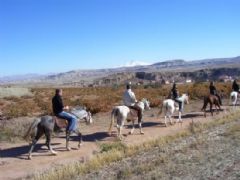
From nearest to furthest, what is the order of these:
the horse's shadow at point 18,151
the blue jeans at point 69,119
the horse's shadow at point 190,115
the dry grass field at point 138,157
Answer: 1. the dry grass field at point 138,157
2. the horse's shadow at point 18,151
3. the blue jeans at point 69,119
4. the horse's shadow at point 190,115

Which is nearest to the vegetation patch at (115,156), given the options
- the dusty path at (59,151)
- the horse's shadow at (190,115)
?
the dusty path at (59,151)

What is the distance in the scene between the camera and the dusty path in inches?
522

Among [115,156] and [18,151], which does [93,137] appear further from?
[115,156]

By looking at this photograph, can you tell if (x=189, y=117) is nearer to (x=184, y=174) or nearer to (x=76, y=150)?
(x=76, y=150)

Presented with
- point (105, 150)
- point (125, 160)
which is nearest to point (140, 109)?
point (105, 150)

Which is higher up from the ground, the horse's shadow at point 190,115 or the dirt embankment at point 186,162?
the dirt embankment at point 186,162

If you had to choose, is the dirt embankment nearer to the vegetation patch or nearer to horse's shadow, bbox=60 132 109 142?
the vegetation patch

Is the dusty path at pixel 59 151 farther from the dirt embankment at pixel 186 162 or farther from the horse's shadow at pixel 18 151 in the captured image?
the dirt embankment at pixel 186 162

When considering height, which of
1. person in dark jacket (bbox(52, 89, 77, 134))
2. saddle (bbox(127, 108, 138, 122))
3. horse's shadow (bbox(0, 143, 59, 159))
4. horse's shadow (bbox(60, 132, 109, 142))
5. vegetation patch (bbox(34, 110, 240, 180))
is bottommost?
horse's shadow (bbox(0, 143, 59, 159))

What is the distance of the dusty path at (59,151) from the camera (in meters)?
13.2

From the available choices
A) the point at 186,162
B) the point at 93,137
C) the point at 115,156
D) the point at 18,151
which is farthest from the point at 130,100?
the point at 186,162

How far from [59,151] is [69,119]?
1.22 meters

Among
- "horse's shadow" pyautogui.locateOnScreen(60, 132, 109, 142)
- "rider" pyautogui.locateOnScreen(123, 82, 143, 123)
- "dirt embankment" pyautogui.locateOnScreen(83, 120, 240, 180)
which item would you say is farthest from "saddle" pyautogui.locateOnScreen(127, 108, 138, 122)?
"dirt embankment" pyautogui.locateOnScreen(83, 120, 240, 180)

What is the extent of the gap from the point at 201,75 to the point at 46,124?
131 metres
